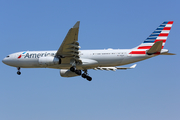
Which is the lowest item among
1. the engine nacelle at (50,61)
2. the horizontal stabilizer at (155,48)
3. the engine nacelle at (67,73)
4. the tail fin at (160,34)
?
the engine nacelle at (67,73)

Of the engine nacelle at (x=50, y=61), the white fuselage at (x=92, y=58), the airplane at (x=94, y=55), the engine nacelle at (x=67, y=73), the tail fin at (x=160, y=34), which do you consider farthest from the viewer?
the engine nacelle at (x=67, y=73)

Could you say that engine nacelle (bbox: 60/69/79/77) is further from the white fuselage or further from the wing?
the wing

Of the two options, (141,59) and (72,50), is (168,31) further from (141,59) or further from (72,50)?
(72,50)

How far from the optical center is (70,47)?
3716 centimetres

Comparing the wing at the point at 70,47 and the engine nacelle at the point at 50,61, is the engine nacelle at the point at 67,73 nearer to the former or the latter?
the wing at the point at 70,47

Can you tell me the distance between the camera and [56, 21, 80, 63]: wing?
34753mm

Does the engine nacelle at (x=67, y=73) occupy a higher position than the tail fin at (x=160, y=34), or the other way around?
the tail fin at (x=160, y=34)

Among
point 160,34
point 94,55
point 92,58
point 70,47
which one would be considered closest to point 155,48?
point 160,34

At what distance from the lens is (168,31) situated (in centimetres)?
3962

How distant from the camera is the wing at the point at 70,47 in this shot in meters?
34.8

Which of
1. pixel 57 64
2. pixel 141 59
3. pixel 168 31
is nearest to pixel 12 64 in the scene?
pixel 57 64

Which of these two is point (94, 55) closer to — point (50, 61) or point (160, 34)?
point (50, 61)

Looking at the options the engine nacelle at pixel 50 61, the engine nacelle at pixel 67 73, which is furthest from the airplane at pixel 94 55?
the engine nacelle at pixel 67 73

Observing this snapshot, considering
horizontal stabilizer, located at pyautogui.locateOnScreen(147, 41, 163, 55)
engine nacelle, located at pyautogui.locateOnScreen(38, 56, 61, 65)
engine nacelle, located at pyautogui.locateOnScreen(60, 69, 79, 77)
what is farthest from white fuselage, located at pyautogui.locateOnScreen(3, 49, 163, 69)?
engine nacelle, located at pyautogui.locateOnScreen(60, 69, 79, 77)
